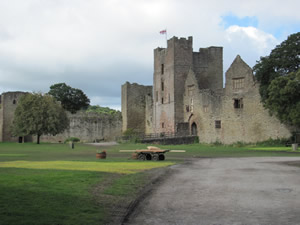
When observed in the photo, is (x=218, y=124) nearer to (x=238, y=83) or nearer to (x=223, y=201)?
(x=238, y=83)

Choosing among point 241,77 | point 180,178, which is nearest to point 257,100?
point 241,77

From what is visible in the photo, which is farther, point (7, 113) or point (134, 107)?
point (7, 113)

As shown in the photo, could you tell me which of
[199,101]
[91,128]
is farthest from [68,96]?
[199,101]

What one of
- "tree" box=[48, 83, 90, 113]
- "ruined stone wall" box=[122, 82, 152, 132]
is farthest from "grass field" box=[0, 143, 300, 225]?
"tree" box=[48, 83, 90, 113]

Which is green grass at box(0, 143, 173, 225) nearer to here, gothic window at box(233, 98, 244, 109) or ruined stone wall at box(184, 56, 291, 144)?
ruined stone wall at box(184, 56, 291, 144)

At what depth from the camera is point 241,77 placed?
43406 mm

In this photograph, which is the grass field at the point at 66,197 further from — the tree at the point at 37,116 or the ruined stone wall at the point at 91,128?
the ruined stone wall at the point at 91,128

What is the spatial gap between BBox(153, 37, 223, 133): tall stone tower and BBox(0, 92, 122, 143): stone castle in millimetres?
11856

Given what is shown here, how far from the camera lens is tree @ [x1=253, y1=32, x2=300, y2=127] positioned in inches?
1300

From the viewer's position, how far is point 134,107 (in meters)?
67.1

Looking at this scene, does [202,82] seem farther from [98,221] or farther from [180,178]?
[98,221]

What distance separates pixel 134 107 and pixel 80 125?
9.88 m

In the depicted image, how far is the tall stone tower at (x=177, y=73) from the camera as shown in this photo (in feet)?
177

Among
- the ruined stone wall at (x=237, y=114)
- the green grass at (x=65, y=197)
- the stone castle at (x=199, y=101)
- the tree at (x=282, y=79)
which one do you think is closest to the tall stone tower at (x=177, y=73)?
the stone castle at (x=199, y=101)
